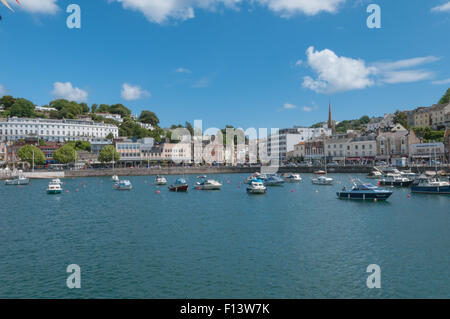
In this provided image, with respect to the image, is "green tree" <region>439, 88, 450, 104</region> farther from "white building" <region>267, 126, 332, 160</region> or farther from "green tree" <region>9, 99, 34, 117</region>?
"green tree" <region>9, 99, 34, 117</region>

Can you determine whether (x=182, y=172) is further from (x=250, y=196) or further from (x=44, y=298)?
(x=44, y=298)

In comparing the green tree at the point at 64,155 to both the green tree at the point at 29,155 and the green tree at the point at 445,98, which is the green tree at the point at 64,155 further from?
the green tree at the point at 445,98

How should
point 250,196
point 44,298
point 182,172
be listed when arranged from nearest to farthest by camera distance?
point 44,298
point 250,196
point 182,172

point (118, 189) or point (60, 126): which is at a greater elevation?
point (60, 126)

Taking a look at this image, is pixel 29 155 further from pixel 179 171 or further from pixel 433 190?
pixel 433 190

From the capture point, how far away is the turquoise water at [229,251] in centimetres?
1641

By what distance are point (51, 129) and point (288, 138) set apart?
10790 centimetres

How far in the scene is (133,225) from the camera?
103ft

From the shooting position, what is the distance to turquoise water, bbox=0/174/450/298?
1641 centimetres

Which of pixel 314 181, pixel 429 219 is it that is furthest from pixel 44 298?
pixel 314 181

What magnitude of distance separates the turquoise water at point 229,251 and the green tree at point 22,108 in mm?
156294

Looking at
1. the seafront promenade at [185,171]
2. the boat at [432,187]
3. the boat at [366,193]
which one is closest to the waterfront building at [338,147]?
the seafront promenade at [185,171]
